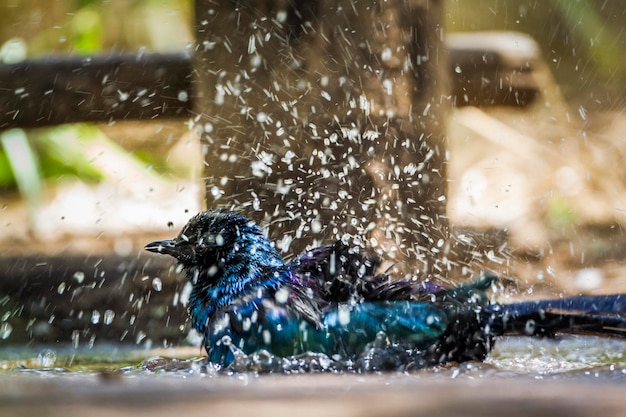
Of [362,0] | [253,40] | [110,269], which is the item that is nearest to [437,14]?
[362,0]

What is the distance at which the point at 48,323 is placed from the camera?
3.79 meters

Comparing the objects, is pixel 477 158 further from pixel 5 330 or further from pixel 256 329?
pixel 256 329

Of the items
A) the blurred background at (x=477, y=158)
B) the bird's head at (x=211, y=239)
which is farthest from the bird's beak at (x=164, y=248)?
the blurred background at (x=477, y=158)

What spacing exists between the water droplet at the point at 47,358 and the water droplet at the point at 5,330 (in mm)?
253

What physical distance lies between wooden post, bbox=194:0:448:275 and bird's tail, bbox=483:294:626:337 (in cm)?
42

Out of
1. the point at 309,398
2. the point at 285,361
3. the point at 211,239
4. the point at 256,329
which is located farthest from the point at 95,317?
the point at 309,398

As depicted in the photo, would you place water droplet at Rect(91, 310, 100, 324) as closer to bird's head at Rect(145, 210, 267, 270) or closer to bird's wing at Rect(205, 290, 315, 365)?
bird's head at Rect(145, 210, 267, 270)

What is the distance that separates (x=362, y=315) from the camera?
2932 mm

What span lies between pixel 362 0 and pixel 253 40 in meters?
0.40

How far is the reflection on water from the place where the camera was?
110 inches

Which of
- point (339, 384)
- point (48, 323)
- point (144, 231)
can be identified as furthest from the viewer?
point (144, 231)

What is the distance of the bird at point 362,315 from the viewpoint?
290 cm

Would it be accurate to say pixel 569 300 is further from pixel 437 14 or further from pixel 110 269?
pixel 110 269

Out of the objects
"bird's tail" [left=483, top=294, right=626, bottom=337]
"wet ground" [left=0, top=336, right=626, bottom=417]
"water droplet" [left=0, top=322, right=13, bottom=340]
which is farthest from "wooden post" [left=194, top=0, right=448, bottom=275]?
"wet ground" [left=0, top=336, right=626, bottom=417]
